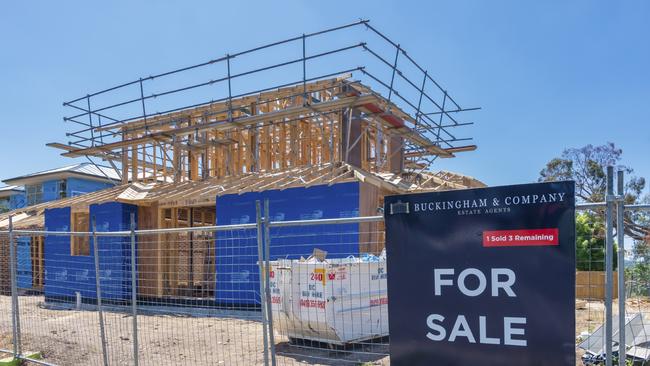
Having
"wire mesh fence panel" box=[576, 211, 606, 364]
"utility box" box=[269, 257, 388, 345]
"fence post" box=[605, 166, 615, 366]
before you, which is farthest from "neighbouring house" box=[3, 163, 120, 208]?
"fence post" box=[605, 166, 615, 366]

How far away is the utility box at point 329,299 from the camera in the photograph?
8.88 meters

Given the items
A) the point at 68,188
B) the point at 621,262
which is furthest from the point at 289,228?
the point at 68,188

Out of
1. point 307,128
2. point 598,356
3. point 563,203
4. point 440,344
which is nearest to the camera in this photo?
point 563,203

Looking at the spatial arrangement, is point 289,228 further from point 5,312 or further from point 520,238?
point 520,238

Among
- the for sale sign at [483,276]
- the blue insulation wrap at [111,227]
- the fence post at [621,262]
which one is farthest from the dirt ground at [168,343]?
the fence post at [621,262]

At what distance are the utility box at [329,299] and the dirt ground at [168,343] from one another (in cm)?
36

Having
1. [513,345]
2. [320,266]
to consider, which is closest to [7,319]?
[320,266]

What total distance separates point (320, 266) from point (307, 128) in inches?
378

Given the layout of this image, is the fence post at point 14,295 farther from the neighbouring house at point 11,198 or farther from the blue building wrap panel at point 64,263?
the neighbouring house at point 11,198

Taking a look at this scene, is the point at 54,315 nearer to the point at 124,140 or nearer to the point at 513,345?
the point at 124,140

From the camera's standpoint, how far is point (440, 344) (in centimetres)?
417

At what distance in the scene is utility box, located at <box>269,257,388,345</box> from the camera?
29.1 ft

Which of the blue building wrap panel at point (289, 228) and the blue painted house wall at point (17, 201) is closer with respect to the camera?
the blue building wrap panel at point (289, 228)

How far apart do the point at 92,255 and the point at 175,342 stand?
8177 mm
